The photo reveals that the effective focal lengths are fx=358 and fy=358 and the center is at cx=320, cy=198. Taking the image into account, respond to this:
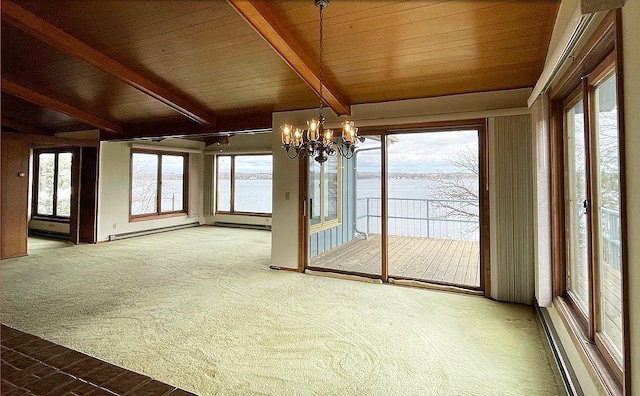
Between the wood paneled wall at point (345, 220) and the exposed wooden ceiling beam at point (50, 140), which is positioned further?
the wood paneled wall at point (345, 220)

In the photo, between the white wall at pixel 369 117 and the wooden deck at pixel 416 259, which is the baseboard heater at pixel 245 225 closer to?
the wooden deck at pixel 416 259

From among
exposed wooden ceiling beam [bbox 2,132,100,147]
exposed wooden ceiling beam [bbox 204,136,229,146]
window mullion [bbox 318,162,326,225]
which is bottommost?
window mullion [bbox 318,162,326,225]

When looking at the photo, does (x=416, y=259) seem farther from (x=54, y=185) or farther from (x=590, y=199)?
(x=54, y=185)

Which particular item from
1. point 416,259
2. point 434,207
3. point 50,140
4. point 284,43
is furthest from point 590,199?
point 50,140

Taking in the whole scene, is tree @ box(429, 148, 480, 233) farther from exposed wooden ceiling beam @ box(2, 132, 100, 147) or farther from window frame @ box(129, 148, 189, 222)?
exposed wooden ceiling beam @ box(2, 132, 100, 147)

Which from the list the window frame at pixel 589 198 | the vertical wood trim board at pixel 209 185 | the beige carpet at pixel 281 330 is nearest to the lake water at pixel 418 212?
the beige carpet at pixel 281 330

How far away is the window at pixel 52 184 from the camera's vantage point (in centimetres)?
786

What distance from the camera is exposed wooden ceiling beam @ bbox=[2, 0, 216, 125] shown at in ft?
10.9

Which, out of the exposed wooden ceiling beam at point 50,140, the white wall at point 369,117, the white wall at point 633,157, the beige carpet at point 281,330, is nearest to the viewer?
the white wall at point 633,157

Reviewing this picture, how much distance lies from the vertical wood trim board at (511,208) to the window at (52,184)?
810 centimetres

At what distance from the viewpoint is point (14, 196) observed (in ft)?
19.8

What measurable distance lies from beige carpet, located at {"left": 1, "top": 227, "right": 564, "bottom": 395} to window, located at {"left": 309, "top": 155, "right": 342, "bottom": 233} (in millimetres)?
1234

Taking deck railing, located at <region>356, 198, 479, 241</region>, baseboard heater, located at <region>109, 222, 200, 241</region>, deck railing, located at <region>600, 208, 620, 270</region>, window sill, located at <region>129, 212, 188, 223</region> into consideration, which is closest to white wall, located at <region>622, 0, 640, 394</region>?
deck railing, located at <region>600, 208, 620, 270</region>

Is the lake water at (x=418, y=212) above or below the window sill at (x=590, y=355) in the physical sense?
above
